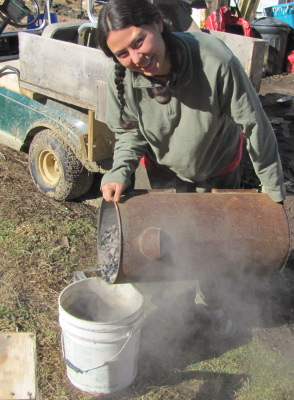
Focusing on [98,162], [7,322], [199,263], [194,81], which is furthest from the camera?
[98,162]

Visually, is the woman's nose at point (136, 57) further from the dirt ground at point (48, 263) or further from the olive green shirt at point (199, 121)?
the dirt ground at point (48, 263)

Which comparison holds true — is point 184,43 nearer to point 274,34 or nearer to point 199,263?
point 199,263

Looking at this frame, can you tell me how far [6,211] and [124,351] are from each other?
2.44 meters

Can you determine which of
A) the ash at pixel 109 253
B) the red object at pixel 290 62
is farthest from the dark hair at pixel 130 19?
the red object at pixel 290 62

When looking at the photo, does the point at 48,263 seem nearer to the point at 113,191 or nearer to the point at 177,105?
the point at 113,191

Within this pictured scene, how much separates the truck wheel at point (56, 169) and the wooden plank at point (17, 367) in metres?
2.63

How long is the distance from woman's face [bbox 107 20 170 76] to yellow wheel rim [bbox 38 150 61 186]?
8.99 feet

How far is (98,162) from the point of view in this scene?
4355mm

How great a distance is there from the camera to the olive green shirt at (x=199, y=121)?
2.42 m

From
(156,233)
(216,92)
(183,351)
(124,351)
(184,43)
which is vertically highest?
(184,43)

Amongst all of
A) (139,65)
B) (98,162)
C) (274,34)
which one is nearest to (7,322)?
(98,162)

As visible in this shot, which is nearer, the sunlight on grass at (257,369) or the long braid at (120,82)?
the long braid at (120,82)

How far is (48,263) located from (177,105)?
1980 mm

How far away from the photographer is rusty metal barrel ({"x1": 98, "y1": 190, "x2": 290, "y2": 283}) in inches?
103
